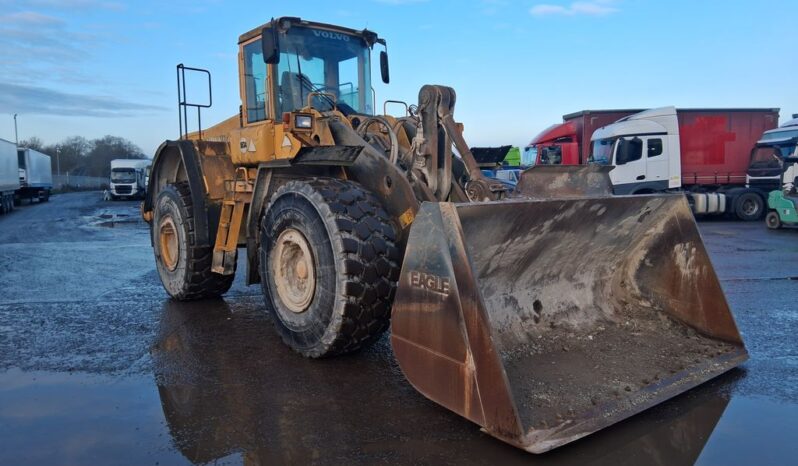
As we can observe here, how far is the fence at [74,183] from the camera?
63.5 m

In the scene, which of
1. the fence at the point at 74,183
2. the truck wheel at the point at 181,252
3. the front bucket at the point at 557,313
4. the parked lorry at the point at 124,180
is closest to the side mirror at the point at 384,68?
the truck wheel at the point at 181,252

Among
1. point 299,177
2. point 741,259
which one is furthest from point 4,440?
point 741,259

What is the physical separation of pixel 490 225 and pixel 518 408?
1.13 m

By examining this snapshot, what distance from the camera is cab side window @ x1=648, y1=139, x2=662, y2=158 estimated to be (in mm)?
20156

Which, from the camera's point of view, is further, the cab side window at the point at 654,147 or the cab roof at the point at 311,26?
the cab side window at the point at 654,147

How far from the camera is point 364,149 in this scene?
4.85 meters

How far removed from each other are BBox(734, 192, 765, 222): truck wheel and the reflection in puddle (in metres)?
18.5

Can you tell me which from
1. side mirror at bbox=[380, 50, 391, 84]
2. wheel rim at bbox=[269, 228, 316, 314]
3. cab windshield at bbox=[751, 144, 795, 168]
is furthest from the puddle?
cab windshield at bbox=[751, 144, 795, 168]

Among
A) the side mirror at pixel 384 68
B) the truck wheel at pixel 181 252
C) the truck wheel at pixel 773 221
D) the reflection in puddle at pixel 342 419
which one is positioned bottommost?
the reflection in puddle at pixel 342 419

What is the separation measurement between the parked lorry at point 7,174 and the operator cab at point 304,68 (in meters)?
26.5

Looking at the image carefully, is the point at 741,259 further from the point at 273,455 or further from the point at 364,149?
the point at 273,455

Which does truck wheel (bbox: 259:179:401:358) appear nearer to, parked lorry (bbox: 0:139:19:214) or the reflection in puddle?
the reflection in puddle

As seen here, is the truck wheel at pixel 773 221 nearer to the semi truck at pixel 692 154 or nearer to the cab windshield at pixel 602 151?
the semi truck at pixel 692 154

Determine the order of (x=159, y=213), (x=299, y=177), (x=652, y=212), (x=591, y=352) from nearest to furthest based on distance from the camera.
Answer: (x=591, y=352), (x=652, y=212), (x=299, y=177), (x=159, y=213)
